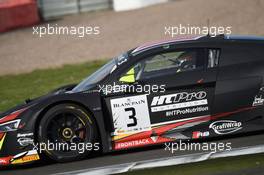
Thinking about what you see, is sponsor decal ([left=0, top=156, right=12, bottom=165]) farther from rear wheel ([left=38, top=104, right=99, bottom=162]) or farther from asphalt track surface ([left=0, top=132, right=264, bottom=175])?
rear wheel ([left=38, top=104, right=99, bottom=162])

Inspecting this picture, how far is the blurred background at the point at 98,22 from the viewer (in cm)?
1639

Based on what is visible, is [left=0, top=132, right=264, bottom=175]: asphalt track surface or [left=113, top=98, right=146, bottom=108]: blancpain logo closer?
[left=0, top=132, right=264, bottom=175]: asphalt track surface

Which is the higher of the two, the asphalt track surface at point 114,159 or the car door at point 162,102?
the car door at point 162,102

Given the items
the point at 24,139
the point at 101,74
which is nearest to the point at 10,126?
the point at 24,139

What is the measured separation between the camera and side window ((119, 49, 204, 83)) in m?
7.68

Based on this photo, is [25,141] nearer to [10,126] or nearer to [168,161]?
[10,126]

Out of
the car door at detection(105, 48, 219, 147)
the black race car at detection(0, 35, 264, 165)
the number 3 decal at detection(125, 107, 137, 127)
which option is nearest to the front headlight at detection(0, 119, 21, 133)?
the black race car at detection(0, 35, 264, 165)

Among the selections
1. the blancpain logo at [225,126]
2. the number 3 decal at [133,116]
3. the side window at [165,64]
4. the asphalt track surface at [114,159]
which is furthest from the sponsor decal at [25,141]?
the blancpain logo at [225,126]

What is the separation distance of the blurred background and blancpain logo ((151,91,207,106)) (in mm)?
8158

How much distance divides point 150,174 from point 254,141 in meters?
1.58

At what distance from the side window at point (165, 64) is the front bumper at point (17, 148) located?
1.41 meters

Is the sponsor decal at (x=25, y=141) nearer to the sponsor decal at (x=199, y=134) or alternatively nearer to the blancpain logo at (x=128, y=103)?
the blancpain logo at (x=128, y=103)

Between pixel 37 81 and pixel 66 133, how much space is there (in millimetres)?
6466

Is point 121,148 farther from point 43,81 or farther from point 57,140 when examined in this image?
point 43,81
